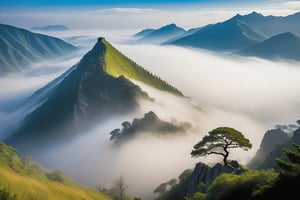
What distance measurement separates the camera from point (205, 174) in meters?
99.4

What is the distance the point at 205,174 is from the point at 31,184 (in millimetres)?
59701

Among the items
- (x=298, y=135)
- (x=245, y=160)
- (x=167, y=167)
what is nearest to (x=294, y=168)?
(x=298, y=135)

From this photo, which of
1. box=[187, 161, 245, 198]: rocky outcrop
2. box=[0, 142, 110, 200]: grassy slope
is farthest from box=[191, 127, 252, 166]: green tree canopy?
box=[0, 142, 110, 200]: grassy slope

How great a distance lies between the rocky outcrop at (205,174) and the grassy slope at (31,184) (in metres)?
49.2

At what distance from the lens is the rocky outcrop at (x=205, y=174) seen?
295ft

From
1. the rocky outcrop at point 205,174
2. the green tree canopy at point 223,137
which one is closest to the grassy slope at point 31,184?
the rocky outcrop at point 205,174

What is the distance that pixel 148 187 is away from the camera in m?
161

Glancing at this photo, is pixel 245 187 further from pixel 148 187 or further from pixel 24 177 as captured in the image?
pixel 148 187

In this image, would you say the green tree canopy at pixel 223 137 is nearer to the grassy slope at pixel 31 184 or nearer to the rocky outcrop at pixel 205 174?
the rocky outcrop at pixel 205 174

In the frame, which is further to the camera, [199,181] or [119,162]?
[119,162]

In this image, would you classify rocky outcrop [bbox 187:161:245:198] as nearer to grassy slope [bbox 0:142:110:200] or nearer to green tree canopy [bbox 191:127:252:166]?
green tree canopy [bbox 191:127:252:166]

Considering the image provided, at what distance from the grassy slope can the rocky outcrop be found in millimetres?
49179

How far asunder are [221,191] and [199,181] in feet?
148

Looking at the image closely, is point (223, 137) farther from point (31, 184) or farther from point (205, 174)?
point (31, 184)
